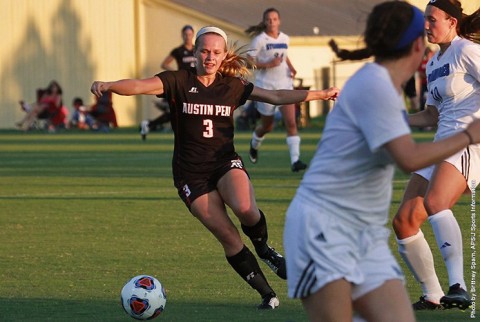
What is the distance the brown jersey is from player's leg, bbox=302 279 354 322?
3312 millimetres

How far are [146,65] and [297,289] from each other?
44.5 metres

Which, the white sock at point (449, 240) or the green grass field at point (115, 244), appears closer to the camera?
the white sock at point (449, 240)

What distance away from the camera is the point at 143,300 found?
773cm

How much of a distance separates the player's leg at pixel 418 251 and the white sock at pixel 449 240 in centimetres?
10

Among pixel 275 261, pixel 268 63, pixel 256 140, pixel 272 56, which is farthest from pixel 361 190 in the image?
pixel 272 56

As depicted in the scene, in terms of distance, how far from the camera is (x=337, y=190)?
518 cm

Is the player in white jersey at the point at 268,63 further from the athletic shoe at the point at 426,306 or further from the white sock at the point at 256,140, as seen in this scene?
the athletic shoe at the point at 426,306

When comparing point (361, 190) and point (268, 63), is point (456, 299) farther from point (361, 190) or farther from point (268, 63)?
A: point (268, 63)

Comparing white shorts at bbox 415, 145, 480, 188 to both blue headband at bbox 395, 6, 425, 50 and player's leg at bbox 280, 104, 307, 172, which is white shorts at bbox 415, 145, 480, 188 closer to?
blue headband at bbox 395, 6, 425, 50

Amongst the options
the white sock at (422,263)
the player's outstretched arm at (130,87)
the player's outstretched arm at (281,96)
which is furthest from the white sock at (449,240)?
the player's outstretched arm at (130,87)

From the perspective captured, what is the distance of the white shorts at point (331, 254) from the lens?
16.8ft

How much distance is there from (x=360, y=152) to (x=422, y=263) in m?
3.02

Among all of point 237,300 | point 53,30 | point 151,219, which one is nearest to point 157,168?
point 151,219

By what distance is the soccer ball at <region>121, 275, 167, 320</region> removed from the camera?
25.4ft
